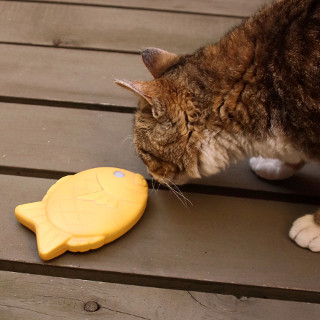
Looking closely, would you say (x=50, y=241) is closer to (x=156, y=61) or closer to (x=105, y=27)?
(x=156, y=61)

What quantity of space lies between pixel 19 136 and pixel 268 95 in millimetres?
833

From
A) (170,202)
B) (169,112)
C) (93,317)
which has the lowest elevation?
(93,317)

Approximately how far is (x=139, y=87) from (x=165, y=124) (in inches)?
5.0

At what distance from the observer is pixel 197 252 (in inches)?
47.1

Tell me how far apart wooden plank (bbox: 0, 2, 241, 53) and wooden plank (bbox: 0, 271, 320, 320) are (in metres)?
1.14

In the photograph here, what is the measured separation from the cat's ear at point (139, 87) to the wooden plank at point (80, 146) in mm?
327

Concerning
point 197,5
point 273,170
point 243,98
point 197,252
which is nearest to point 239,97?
point 243,98

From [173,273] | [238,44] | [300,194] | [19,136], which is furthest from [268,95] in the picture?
[19,136]

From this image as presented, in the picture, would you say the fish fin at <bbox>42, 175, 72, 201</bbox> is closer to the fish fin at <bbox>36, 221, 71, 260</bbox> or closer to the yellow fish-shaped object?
the yellow fish-shaped object

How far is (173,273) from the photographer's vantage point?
1.14 metres

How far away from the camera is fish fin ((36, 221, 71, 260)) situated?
3.65 ft

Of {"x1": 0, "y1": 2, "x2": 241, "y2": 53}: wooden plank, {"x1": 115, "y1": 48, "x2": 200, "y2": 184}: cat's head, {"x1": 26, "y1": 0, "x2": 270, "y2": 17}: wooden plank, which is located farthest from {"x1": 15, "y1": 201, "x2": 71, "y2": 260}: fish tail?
{"x1": 26, "y1": 0, "x2": 270, "y2": 17}: wooden plank

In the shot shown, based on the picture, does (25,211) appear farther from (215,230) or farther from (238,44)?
(238,44)

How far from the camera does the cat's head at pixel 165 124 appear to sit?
1.20 meters
